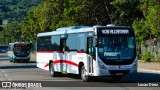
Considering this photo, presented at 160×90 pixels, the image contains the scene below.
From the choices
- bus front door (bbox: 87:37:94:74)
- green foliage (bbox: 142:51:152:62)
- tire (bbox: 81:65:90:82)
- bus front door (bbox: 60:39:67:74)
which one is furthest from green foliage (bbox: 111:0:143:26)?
bus front door (bbox: 87:37:94:74)

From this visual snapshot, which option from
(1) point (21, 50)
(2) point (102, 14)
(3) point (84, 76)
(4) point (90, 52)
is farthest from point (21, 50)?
(4) point (90, 52)

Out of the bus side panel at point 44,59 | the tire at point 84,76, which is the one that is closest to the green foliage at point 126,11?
the bus side panel at point 44,59

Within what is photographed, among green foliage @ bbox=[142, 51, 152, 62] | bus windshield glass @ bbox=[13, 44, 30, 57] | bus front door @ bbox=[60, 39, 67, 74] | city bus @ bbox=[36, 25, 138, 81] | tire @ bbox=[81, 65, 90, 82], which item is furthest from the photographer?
bus windshield glass @ bbox=[13, 44, 30, 57]

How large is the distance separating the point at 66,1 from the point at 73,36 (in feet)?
113

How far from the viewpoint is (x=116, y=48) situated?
71.9 feet

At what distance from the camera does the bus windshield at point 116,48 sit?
857 inches

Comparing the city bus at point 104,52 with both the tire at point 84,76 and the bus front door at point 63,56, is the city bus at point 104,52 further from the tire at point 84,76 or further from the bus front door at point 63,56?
the bus front door at point 63,56

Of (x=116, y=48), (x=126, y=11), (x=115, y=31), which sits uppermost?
(x=126, y=11)

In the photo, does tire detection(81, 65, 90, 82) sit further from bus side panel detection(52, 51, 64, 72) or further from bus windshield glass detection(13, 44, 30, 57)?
bus windshield glass detection(13, 44, 30, 57)

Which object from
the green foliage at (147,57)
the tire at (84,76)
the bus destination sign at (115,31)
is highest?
the bus destination sign at (115,31)

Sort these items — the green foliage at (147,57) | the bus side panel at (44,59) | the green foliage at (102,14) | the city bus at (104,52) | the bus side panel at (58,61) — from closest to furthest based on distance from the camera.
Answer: the city bus at (104,52), the bus side panel at (58,61), the bus side panel at (44,59), the green foliage at (147,57), the green foliage at (102,14)

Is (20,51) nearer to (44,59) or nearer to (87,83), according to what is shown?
(44,59)

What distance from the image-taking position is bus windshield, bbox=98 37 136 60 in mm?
21766

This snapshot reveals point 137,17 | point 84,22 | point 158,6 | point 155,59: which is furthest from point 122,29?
point 84,22
